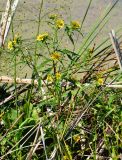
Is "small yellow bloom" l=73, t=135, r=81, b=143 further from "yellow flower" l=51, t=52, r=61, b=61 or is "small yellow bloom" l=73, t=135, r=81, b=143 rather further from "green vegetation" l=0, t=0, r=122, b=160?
"yellow flower" l=51, t=52, r=61, b=61

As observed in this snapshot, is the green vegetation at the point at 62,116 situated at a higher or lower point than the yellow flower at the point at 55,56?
lower

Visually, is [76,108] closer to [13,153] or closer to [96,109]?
[96,109]

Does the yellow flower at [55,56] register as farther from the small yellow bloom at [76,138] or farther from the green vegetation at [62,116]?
the small yellow bloom at [76,138]

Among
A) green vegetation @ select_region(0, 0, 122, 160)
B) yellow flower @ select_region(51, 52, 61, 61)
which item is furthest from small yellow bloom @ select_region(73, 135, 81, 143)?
yellow flower @ select_region(51, 52, 61, 61)

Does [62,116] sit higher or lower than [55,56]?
lower

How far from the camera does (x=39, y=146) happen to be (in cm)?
132

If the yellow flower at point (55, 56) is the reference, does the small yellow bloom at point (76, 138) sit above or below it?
below

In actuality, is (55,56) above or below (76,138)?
above

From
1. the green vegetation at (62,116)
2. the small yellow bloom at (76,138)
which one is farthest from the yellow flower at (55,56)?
the small yellow bloom at (76,138)

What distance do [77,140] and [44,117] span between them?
4.4 inches

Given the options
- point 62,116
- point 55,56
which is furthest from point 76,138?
point 55,56

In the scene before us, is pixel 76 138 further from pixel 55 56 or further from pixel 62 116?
pixel 55 56

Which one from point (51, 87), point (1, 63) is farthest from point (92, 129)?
point (1, 63)

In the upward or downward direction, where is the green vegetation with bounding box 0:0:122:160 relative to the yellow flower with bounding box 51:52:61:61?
downward
